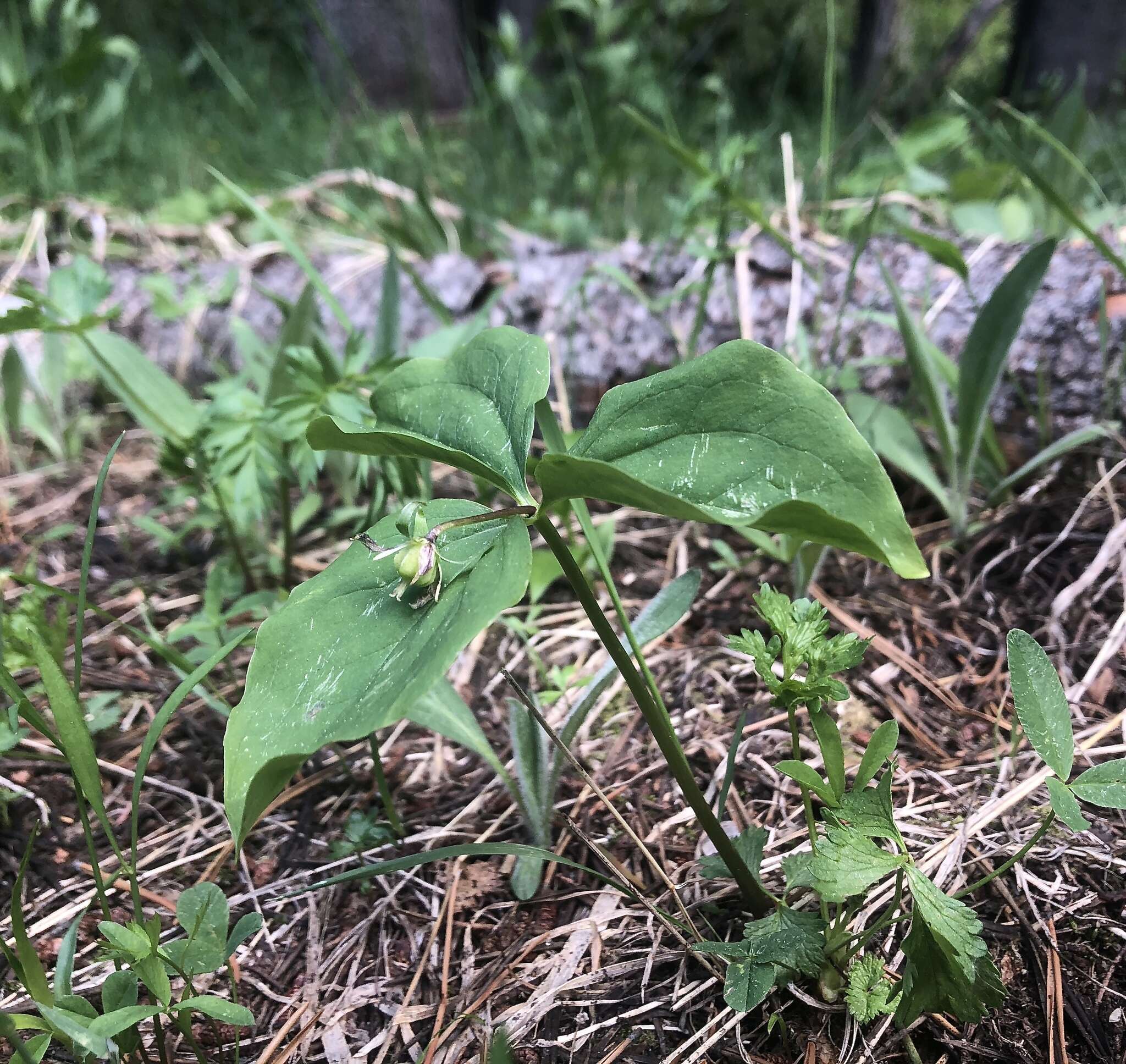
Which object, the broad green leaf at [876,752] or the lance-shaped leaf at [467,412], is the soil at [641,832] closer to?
the broad green leaf at [876,752]

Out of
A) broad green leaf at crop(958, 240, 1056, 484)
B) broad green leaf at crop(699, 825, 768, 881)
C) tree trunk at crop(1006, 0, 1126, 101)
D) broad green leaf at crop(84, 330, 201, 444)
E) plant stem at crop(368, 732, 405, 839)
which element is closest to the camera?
broad green leaf at crop(699, 825, 768, 881)

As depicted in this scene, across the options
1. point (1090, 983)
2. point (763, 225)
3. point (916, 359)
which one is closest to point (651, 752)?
point (1090, 983)

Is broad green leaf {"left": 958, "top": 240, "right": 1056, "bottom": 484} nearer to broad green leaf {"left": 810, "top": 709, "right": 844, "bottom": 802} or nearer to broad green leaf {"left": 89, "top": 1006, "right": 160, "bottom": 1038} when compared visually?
broad green leaf {"left": 810, "top": 709, "right": 844, "bottom": 802}

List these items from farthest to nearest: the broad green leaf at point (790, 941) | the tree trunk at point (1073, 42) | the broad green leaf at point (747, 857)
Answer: the tree trunk at point (1073, 42)
the broad green leaf at point (747, 857)
the broad green leaf at point (790, 941)

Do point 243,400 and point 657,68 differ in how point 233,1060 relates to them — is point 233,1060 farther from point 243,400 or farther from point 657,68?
point 657,68

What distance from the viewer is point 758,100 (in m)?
5.78

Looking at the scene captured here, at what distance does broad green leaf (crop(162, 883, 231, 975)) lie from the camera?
779 mm

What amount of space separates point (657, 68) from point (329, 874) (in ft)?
11.8

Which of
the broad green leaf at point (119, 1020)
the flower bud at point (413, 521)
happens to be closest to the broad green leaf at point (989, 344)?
the flower bud at point (413, 521)

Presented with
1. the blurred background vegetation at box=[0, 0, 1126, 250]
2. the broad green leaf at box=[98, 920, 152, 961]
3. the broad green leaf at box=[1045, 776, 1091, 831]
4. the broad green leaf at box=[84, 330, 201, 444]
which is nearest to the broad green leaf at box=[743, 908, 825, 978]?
the broad green leaf at box=[1045, 776, 1091, 831]

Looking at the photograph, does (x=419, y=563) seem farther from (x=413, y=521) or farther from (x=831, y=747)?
(x=831, y=747)

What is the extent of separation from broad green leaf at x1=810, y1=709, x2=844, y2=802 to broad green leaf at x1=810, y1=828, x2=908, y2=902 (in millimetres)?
58

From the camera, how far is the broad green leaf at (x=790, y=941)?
0.69m

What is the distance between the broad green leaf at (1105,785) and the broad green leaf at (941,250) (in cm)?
91
